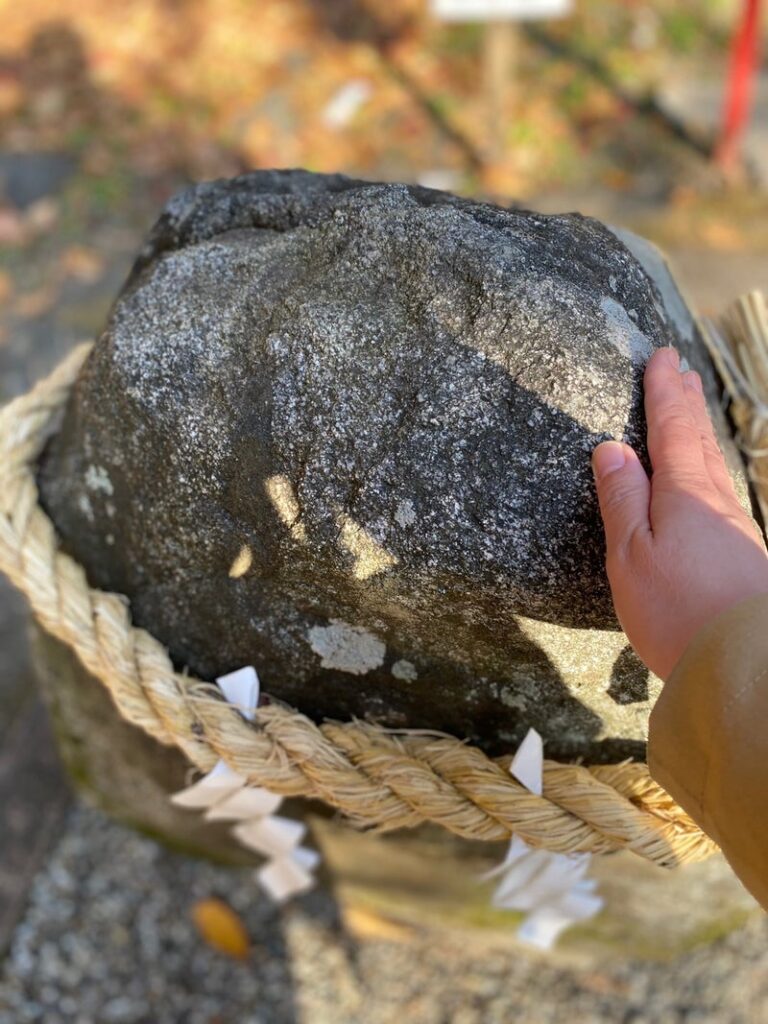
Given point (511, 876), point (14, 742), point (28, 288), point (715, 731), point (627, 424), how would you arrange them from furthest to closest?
1. point (28, 288)
2. point (14, 742)
3. point (511, 876)
4. point (627, 424)
5. point (715, 731)

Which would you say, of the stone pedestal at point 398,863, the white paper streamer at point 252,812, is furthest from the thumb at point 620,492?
the stone pedestal at point 398,863

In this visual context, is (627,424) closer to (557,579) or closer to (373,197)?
(557,579)

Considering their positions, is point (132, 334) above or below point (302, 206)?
below

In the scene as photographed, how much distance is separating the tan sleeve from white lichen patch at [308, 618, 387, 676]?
286 mm

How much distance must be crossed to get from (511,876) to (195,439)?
0.59 metres

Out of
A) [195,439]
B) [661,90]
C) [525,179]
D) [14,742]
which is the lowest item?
[14,742]

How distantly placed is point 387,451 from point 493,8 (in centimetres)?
226

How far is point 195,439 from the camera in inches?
31.9

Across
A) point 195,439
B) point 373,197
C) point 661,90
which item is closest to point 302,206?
point 373,197

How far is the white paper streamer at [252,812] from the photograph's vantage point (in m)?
0.88

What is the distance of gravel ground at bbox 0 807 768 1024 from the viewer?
1.32 m

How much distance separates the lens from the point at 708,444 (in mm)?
704

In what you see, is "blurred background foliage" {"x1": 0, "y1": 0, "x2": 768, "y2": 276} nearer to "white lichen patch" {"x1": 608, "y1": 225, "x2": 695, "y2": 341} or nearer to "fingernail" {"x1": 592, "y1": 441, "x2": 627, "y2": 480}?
"white lichen patch" {"x1": 608, "y1": 225, "x2": 695, "y2": 341}

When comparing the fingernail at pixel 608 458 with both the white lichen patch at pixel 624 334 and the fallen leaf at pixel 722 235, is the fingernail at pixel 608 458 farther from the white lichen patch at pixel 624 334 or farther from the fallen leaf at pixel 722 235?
the fallen leaf at pixel 722 235
